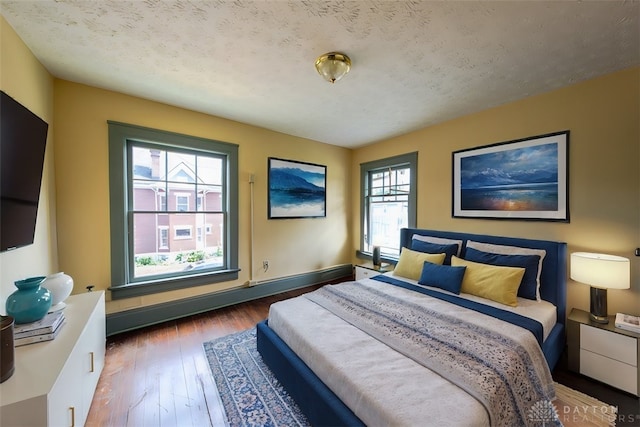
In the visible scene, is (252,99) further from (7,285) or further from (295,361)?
(295,361)

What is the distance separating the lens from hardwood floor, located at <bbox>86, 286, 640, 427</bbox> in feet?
5.15

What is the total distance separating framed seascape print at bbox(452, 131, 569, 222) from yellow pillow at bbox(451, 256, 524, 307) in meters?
0.74

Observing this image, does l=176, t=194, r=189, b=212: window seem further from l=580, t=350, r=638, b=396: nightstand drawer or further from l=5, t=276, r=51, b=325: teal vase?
l=580, t=350, r=638, b=396: nightstand drawer

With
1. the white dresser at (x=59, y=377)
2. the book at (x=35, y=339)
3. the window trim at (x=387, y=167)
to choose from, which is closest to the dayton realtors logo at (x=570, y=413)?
the window trim at (x=387, y=167)

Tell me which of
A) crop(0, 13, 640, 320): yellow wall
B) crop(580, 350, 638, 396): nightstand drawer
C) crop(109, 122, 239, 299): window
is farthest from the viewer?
crop(109, 122, 239, 299): window

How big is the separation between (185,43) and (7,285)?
1.98 metres

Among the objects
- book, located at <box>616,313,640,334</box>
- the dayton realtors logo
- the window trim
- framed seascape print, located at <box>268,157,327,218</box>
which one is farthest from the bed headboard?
framed seascape print, located at <box>268,157,327,218</box>

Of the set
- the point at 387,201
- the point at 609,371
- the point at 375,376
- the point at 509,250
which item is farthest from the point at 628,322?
the point at 387,201

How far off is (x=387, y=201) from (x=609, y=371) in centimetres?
287

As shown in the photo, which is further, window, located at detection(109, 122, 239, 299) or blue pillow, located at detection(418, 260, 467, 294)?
window, located at detection(109, 122, 239, 299)

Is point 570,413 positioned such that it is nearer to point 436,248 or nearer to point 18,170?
point 436,248

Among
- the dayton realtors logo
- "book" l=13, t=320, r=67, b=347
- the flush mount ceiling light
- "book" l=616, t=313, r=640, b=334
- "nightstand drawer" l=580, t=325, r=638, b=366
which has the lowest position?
the dayton realtors logo

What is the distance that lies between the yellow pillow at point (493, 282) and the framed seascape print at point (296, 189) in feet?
8.02

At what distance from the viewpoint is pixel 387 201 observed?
407cm
